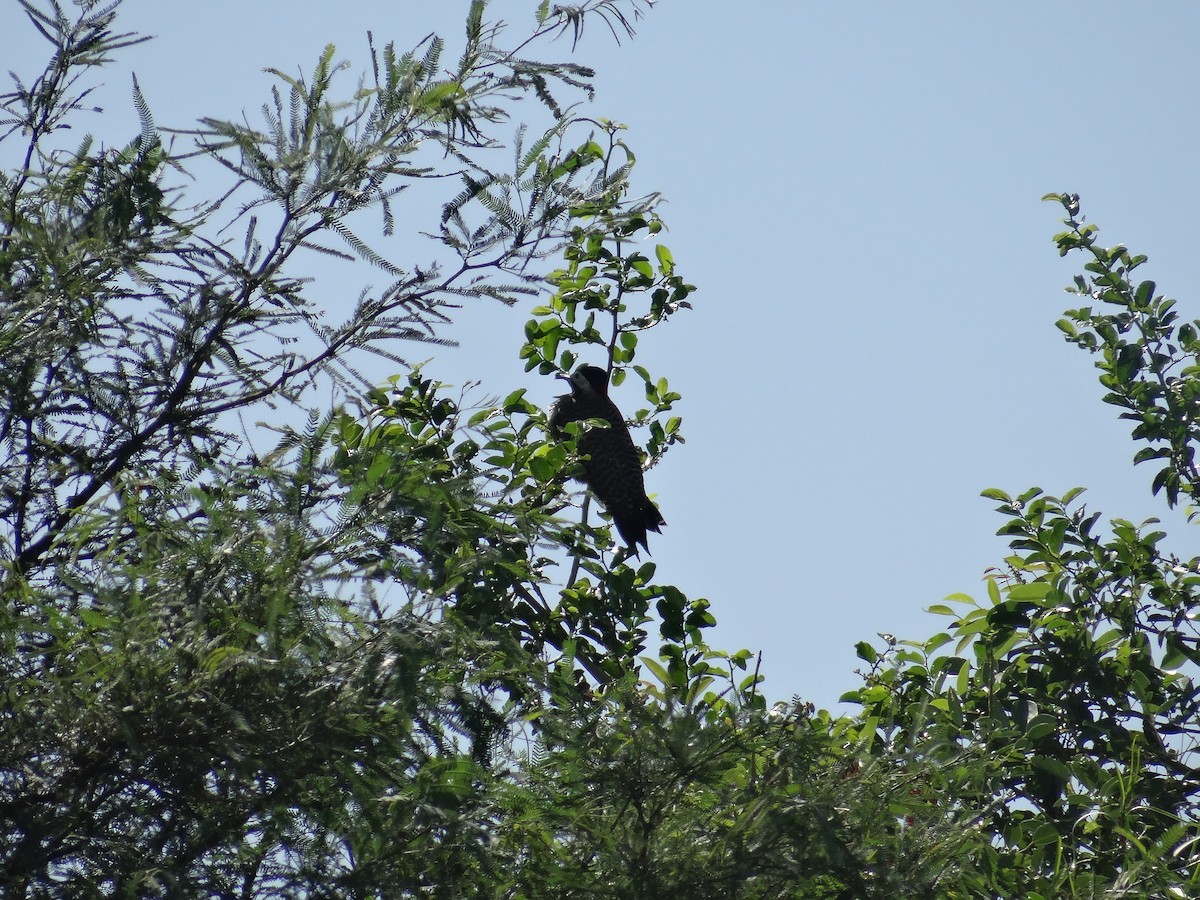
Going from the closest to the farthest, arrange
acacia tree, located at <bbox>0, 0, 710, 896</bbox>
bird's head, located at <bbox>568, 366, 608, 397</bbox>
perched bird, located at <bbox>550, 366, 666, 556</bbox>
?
acacia tree, located at <bbox>0, 0, 710, 896</bbox>, perched bird, located at <bbox>550, 366, 666, 556</bbox>, bird's head, located at <bbox>568, 366, 608, 397</bbox>

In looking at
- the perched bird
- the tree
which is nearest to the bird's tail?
the perched bird

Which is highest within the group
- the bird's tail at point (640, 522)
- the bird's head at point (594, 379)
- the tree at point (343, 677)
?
the bird's head at point (594, 379)

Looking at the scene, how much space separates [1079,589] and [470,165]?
2935 millimetres

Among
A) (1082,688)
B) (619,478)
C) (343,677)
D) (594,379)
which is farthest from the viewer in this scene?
(594,379)

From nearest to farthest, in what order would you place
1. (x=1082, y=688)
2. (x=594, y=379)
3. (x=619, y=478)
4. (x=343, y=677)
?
(x=343, y=677)
(x=1082, y=688)
(x=619, y=478)
(x=594, y=379)

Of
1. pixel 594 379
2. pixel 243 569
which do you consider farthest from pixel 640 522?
pixel 243 569

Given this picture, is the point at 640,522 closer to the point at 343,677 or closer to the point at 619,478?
the point at 619,478

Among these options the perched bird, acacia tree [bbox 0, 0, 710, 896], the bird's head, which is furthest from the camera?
the bird's head

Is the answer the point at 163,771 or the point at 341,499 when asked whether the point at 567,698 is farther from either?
the point at 163,771

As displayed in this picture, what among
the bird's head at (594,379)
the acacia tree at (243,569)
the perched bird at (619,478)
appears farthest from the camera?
the bird's head at (594,379)

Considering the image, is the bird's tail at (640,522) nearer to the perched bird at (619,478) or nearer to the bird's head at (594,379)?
the perched bird at (619,478)

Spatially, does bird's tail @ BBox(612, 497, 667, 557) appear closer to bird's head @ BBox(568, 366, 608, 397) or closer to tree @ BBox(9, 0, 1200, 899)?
bird's head @ BBox(568, 366, 608, 397)

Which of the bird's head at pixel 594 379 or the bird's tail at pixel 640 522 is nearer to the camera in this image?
the bird's tail at pixel 640 522

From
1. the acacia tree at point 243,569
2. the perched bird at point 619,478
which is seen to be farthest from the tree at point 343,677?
the perched bird at point 619,478
